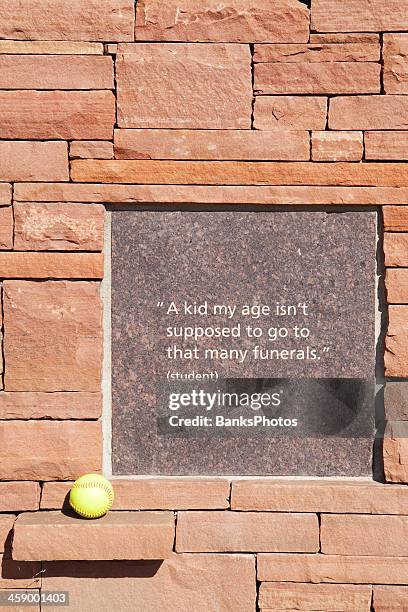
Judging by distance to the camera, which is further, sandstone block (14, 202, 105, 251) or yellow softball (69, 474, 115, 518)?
sandstone block (14, 202, 105, 251)

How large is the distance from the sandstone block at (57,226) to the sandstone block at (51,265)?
0.10 feet

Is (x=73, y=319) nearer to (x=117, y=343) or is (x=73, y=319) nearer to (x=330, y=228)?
(x=117, y=343)

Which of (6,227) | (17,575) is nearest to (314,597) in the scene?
(17,575)

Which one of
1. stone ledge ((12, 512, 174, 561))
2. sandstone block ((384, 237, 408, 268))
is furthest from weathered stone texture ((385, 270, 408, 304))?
stone ledge ((12, 512, 174, 561))

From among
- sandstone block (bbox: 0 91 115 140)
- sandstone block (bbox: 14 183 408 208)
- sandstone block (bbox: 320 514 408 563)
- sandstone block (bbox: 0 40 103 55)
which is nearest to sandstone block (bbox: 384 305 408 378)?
sandstone block (bbox: 14 183 408 208)

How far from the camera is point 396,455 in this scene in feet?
8.71

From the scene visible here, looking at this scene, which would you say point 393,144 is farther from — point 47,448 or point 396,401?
point 47,448

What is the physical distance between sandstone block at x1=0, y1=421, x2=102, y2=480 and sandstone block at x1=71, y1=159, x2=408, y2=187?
3.46ft

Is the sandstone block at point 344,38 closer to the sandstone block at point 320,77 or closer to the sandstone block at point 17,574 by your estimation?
the sandstone block at point 320,77

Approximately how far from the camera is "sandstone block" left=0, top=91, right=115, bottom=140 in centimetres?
265

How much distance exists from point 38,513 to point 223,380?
3.12 feet

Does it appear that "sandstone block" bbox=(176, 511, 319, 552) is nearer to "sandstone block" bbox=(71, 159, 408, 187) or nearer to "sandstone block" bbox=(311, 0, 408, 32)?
"sandstone block" bbox=(71, 159, 408, 187)

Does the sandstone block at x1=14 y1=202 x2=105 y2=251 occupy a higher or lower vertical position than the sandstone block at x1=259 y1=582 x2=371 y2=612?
higher

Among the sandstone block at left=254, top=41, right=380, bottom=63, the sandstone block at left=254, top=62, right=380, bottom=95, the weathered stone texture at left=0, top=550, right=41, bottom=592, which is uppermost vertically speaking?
the sandstone block at left=254, top=41, right=380, bottom=63
